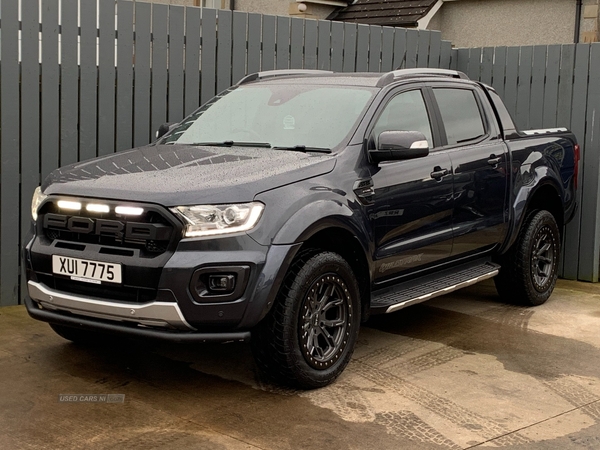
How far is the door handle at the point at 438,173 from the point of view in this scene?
6191 mm

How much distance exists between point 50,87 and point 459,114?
10.8 ft

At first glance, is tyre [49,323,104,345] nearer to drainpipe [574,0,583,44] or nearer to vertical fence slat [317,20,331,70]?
vertical fence slat [317,20,331,70]

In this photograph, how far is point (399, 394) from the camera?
5203mm

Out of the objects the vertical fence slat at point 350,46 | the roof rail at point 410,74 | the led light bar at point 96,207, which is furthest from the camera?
the vertical fence slat at point 350,46

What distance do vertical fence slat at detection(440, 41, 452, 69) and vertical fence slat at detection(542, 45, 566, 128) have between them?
1385 millimetres

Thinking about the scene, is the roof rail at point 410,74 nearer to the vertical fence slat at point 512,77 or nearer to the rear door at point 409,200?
the rear door at point 409,200

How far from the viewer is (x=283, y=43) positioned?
28.3 ft

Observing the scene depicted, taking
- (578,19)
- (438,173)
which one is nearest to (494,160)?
(438,173)

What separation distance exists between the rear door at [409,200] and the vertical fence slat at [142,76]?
2.58m

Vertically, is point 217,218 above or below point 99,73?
below

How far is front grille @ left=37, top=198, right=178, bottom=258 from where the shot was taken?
15.6 feet

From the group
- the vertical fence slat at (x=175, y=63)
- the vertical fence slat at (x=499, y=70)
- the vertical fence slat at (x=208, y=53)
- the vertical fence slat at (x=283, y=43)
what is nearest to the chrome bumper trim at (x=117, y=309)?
the vertical fence slat at (x=175, y=63)

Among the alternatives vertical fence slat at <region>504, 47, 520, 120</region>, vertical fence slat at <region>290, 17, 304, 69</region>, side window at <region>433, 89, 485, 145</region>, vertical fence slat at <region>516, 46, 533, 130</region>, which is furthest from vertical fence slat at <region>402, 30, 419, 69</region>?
side window at <region>433, 89, 485, 145</region>

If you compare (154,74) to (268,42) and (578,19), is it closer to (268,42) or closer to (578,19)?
(268,42)
